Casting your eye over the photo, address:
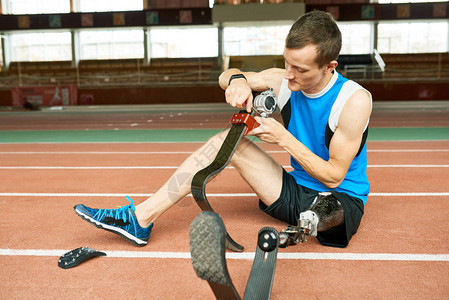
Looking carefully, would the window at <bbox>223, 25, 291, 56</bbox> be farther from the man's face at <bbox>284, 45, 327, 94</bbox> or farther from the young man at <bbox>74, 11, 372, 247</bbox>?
the man's face at <bbox>284, 45, 327, 94</bbox>

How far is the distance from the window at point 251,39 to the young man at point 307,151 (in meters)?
22.8

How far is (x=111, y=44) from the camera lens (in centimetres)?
2588

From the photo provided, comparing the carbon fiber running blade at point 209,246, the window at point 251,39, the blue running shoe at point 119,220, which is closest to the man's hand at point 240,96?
the blue running shoe at point 119,220

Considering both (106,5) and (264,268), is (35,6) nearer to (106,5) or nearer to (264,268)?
(106,5)

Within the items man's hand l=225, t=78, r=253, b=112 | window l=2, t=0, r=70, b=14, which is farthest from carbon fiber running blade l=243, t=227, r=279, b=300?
window l=2, t=0, r=70, b=14

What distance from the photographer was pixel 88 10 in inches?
998

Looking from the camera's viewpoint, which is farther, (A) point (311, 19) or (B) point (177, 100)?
(B) point (177, 100)

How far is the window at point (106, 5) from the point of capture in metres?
25.2

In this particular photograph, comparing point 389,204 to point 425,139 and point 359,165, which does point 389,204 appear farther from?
point 425,139

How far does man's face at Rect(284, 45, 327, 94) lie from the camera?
2.00 metres

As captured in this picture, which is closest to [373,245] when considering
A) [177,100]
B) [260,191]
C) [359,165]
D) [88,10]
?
[359,165]

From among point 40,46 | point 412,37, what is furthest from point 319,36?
point 40,46

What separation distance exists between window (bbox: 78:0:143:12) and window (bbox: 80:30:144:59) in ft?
4.30

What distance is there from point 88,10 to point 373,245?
86.0 feet
